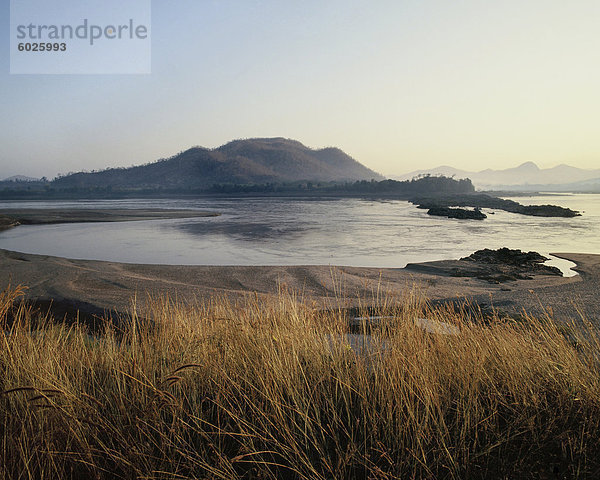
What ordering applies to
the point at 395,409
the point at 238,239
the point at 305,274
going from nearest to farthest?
1. the point at 395,409
2. the point at 305,274
3. the point at 238,239

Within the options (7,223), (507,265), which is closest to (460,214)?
(507,265)

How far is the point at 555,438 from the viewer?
8.61 feet

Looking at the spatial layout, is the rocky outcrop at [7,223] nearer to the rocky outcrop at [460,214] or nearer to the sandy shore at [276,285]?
the sandy shore at [276,285]

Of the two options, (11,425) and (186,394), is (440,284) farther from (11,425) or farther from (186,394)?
(11,425)

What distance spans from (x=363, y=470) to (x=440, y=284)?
853cm

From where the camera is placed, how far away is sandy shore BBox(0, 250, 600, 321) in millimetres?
7898

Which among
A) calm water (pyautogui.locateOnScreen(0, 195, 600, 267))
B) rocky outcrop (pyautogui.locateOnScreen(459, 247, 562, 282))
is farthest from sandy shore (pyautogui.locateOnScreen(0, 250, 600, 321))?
calm water (pyautogui.locateOnScreen(0, 195, 600, 267))

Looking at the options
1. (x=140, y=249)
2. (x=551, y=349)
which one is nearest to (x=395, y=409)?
(x=551, y=349)

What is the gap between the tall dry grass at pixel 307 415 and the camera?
2.54m

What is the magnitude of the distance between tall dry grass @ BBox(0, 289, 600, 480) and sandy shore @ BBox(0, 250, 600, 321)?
346 centimetres

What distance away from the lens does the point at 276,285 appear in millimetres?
10492

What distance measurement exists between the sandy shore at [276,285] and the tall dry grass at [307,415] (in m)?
3.46

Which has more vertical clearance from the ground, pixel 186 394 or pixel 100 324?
pixel 186 394

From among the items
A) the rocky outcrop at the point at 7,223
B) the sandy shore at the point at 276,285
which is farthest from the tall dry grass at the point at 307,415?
the rocky outcrop at the point at 7,223
